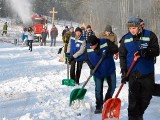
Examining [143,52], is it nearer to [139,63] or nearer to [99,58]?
[139,63]

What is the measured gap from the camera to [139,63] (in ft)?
18.4

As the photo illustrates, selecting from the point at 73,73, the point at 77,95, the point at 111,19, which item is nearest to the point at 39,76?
the point at 73,73

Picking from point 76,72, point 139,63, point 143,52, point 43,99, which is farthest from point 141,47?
point 76,72

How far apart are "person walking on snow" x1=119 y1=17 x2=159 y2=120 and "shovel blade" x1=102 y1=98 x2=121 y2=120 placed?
415 mm

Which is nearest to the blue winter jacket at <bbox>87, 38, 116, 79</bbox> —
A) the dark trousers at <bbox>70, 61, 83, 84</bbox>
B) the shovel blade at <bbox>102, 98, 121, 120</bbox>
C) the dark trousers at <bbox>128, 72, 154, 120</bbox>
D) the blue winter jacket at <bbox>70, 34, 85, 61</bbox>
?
the shovel blade at <bbox>102, 98, 121, 120</bbox>

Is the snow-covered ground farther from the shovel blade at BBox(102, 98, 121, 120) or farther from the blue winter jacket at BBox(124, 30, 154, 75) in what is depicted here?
the blue winter jacket at BBox(124, 30, 154, 75)

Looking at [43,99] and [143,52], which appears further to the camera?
[43,99]

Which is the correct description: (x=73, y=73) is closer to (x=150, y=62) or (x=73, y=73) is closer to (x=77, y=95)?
(x=77, y=95)

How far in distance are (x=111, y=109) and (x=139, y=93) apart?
0.67 metres

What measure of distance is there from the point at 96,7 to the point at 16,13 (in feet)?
60.0

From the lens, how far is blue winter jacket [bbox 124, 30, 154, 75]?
553 centimetres

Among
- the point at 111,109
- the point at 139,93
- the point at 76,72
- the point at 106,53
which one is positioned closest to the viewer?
the point at 139,93

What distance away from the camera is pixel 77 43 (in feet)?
33.2

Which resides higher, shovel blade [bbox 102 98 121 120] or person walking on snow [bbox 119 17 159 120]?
person walking on snow [bbox 119 17 159 120]
